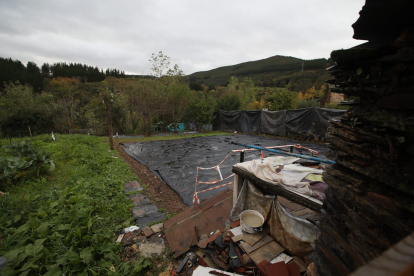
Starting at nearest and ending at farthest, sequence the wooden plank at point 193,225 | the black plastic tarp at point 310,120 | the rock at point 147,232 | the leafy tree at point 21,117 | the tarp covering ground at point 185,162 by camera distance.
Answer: the wooden plank at point 193,225
the rock at point 147,232
the tarp covering ground at point 185,162
the black plastic tarp at point 310,120
the leafy tree at point 21,117

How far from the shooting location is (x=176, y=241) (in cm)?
272

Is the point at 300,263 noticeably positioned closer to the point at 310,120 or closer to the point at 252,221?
the point at 252,221

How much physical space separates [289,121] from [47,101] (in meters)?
21.4

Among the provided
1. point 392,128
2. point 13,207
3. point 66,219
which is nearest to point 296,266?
point 392,128

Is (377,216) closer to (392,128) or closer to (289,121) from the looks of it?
(392,128)

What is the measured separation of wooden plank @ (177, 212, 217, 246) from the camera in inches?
107

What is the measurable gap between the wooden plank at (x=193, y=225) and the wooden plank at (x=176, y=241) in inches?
2.2

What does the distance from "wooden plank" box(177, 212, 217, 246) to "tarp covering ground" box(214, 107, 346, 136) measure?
8309 millimetres

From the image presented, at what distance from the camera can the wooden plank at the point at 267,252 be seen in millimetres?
1960

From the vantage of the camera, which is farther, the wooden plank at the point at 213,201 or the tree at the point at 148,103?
the tree at the point at 148,103

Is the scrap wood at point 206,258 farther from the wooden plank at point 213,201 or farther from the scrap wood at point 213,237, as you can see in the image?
the wooden plank at point 213,201

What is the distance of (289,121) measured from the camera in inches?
428

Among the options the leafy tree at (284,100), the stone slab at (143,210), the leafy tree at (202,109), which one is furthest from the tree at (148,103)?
the stone slab at (143,210)

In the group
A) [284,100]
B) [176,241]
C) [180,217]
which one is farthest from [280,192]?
[284,100]
